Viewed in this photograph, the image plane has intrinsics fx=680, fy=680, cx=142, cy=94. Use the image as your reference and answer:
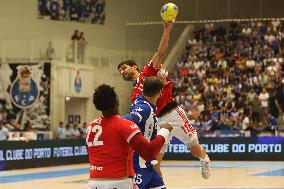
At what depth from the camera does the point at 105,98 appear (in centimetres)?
668

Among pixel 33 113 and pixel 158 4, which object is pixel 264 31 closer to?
pixel 158 4

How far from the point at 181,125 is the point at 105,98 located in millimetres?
4412

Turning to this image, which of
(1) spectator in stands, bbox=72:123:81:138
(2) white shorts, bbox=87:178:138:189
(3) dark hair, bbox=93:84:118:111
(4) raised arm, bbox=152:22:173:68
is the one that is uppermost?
(4) raised arm, bbox=152:22:173:68

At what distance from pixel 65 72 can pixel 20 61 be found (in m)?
2.15

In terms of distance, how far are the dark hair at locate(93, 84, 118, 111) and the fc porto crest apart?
25358 millimetres

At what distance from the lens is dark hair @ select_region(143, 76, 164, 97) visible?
7.90m

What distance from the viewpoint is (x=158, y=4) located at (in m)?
38.7

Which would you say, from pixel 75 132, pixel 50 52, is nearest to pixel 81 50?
pixel 50 52

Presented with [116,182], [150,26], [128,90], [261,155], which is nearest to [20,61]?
[128,90]

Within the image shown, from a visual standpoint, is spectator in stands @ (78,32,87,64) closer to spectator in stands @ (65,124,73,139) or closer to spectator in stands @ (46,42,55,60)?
spectator in stands @ (46,42,55,60)

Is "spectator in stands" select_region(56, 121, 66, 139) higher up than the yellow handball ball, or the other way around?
the yellow handball ball

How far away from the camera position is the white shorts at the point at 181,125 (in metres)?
10.9

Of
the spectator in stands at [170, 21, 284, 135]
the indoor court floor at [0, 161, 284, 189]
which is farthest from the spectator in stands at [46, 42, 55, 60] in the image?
the indoor court floor at [0, 161, 284, 189]

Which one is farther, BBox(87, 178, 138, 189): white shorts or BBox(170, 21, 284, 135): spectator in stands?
BBox(170, 21, 284, 135): spectator in stands
